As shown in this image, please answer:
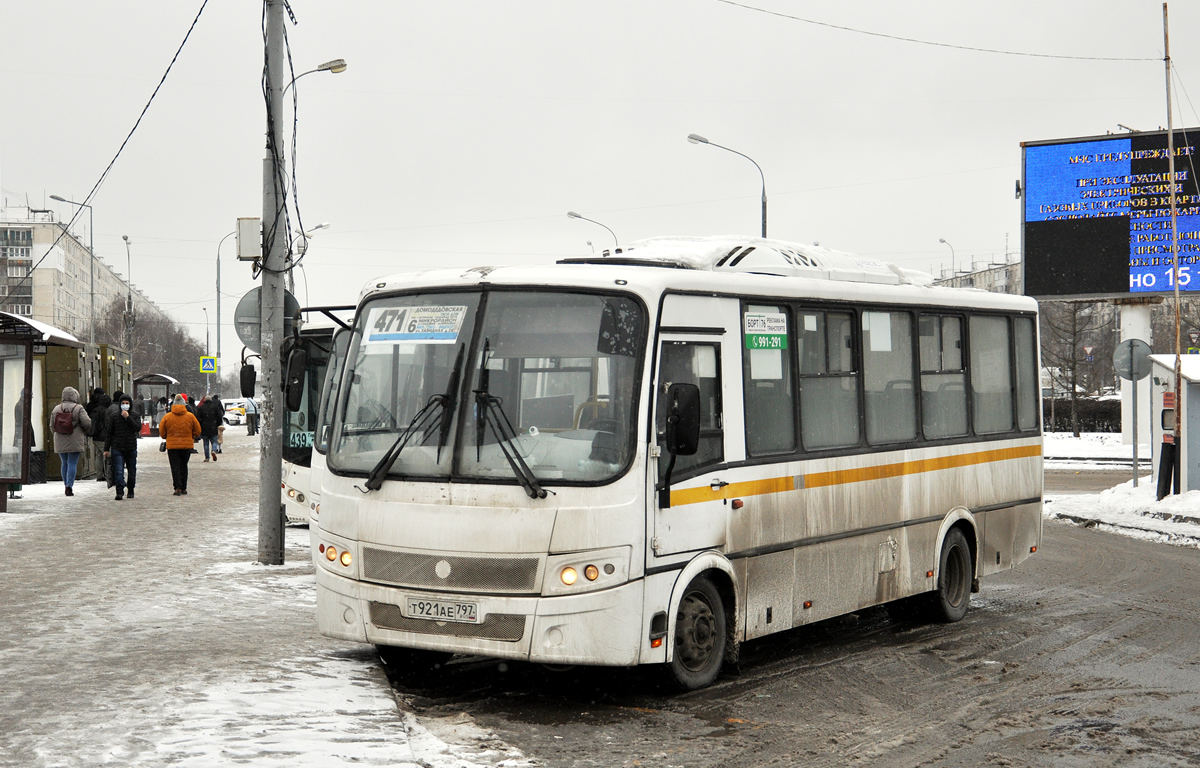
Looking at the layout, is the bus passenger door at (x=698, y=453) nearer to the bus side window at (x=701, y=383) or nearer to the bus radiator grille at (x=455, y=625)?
the bus side window at (x=701, y=383)

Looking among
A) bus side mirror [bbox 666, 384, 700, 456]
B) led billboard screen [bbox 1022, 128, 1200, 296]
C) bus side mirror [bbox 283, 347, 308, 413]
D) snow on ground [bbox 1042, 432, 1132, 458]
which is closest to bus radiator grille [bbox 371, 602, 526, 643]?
bus side mirror [bbox 666, 384, 700, 456]

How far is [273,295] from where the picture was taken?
45.4 feet

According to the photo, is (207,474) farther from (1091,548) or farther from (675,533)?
(675,533)

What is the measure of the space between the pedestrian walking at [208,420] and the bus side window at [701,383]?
2723 centimetres

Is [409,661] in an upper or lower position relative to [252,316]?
lower

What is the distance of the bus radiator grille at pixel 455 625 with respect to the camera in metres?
7.22

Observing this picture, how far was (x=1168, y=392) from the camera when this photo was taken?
72.8 ft

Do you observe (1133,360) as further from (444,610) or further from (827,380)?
(444,610)

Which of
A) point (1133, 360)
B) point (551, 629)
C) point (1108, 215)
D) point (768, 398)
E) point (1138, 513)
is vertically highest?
point (1108, 215)

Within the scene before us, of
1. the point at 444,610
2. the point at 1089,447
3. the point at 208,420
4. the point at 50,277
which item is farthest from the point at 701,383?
the point at 50,277

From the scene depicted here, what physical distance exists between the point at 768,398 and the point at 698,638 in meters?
1.62

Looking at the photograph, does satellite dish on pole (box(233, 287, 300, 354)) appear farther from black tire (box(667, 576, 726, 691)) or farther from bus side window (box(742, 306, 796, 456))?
black tire (box(667, 576, 726, 691))

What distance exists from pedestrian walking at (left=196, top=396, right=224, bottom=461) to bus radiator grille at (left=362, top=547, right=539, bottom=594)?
27.0 meters

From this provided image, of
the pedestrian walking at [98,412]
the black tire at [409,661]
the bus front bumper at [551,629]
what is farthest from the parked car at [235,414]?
the bus front bumper at [551,629]
